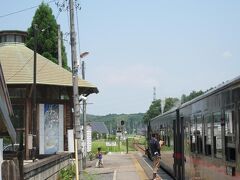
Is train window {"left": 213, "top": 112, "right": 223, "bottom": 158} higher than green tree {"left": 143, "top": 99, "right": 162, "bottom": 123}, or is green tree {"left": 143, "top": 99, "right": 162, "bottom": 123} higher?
green tree {"left": 143, "top": 99, "right": 162, "bottom": 123}

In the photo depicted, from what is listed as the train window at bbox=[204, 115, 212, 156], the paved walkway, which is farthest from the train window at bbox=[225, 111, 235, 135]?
the paved walkway

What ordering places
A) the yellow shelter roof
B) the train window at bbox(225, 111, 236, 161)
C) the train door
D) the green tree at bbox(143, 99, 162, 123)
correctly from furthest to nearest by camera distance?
the green tree at bbox(143, 99, 162, 123)
the yellow shelter roof
the train door
the train window at bbox(225, 111, 236, 161)

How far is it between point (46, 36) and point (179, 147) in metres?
30.0

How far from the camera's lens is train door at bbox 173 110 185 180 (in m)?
18.0

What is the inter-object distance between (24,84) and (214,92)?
1882cm

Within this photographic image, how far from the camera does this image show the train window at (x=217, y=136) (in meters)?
10.1

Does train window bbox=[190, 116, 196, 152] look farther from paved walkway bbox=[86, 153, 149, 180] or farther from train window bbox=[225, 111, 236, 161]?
paved walkway bbox=[86, 153, 149, 180]

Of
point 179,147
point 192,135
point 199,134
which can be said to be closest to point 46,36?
point 179,147

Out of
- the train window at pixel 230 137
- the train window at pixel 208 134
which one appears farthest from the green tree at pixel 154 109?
the train window at pixel 230 137

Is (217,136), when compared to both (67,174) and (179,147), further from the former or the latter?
(67,174)

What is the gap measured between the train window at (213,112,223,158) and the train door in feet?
22.6

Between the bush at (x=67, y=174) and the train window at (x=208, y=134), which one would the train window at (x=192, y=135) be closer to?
the train window at (x=208, y=134)

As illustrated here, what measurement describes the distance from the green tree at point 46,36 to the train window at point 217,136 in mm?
35350

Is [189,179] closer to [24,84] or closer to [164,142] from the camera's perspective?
[164,142]
